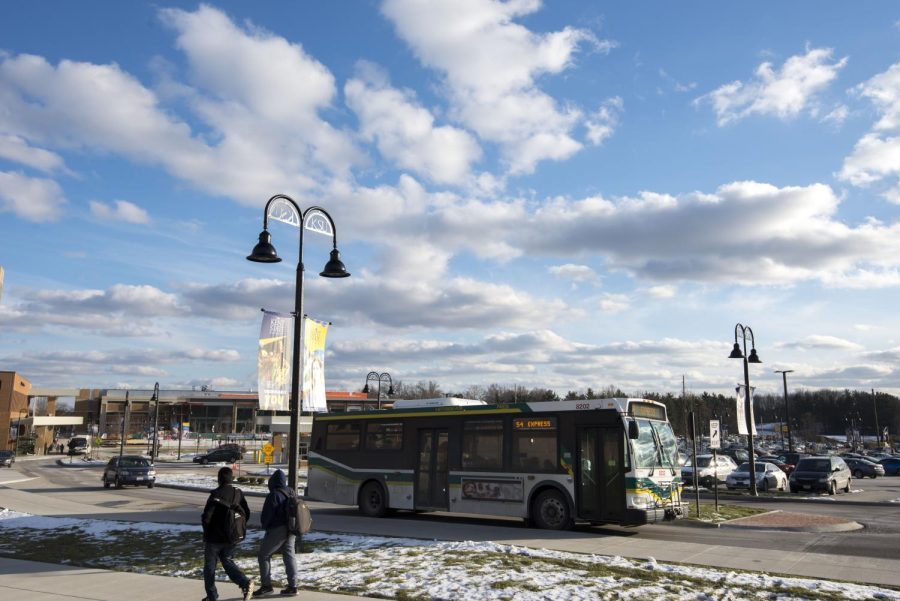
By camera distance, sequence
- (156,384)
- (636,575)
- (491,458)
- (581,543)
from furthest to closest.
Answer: (156,384), (491,458), (581,543), (636,575)

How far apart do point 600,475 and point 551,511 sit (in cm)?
155

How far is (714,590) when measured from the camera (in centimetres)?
900

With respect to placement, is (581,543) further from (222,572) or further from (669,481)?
(222,572)

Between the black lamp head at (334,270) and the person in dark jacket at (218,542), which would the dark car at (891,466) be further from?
the person in dark jacket at (218,542)

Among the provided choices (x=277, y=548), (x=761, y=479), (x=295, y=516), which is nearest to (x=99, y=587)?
(x=277, y=548)

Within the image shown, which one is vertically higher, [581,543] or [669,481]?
[669,481]

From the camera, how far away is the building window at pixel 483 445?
17.4 m

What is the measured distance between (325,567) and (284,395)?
3059 millimetres

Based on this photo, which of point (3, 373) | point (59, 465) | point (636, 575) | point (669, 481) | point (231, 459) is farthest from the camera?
point (3, 373)

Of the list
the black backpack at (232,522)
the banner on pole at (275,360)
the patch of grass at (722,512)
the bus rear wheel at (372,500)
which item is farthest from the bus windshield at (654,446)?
the black backpack at (232,522)

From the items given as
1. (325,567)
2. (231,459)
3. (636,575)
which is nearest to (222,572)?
(325,567)

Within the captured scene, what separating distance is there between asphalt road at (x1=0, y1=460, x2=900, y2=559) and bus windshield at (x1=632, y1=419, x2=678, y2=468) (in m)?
1.60

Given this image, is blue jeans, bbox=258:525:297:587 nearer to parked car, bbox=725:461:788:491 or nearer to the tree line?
parked car, bbox=725:461:788:491

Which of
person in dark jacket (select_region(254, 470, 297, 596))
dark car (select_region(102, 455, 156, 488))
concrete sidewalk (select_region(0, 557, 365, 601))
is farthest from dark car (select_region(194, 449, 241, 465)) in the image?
person in dark jacket (select_region(254, 470, 297, 596))
